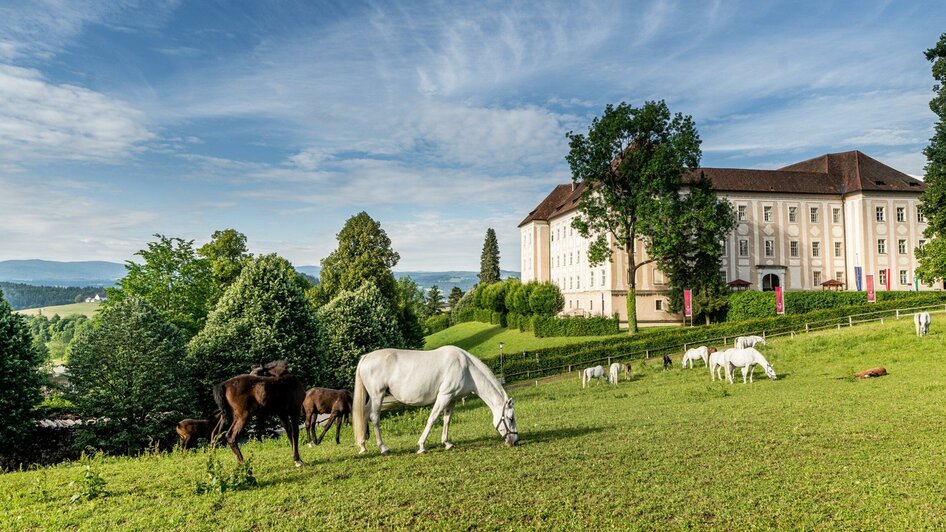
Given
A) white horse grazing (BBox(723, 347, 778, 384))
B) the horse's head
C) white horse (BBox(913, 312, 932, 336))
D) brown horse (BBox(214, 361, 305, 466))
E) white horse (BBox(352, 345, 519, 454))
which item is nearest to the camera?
brown horse (BBox(214, 361, 305, 466))

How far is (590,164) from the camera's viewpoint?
5228 cm

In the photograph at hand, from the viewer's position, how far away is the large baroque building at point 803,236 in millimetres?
64500

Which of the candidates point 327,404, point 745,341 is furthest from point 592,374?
point 327,404

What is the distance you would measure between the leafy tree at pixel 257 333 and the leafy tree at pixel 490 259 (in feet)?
300

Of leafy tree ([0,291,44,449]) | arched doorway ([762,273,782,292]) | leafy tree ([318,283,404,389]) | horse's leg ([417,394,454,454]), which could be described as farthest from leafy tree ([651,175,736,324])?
leafy tree ([0,291,44,449])

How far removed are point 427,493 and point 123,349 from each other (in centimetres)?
1594

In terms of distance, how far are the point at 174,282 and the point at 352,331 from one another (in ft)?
70.6

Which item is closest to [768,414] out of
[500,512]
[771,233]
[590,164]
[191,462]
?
[500,512]

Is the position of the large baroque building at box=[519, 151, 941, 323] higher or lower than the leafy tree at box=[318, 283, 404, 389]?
higher

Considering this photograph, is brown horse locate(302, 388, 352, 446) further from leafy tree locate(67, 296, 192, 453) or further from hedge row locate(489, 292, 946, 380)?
hedge row locate(489, 292, 946, 380)

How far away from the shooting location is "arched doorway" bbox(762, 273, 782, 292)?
2667 inches

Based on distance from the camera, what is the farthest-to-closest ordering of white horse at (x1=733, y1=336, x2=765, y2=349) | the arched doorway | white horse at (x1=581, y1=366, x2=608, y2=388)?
the arched doorway
white horse at (x1=733, y1=336, x2=765, y2=349)
white horse at (x1=581, y1=366, x2=608, y2=388)

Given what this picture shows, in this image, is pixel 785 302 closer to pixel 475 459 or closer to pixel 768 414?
pixel 768 414

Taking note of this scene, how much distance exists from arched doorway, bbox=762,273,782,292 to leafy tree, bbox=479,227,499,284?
184 feet
